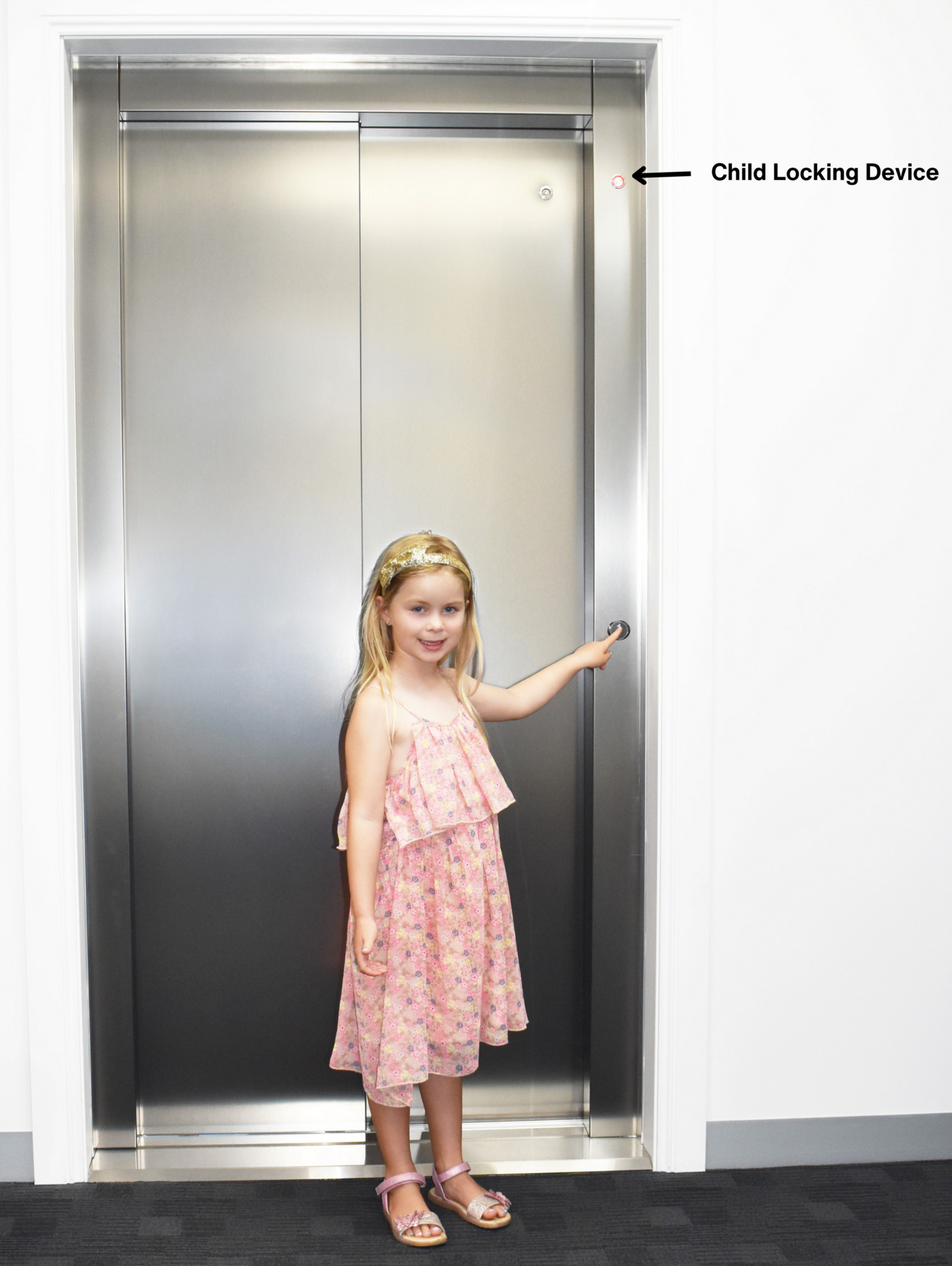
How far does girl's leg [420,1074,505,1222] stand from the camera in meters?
1.87

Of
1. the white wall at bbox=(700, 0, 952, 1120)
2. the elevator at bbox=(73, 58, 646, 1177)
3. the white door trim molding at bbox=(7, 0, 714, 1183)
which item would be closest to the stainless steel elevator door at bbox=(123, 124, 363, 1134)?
the elevator at bbox=(73, 58, 646, 1177)

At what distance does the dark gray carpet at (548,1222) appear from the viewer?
1754 mm

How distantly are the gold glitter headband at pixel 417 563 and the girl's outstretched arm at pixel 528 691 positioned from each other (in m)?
0.26

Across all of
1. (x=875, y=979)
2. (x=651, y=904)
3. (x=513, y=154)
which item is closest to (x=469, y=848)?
(x=651, y=904)

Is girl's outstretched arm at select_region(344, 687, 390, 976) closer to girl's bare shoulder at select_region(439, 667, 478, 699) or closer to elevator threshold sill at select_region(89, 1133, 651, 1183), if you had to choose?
girl's bare shoulder at select_region(439, 667, 478, 699)

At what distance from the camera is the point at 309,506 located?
2.11 m

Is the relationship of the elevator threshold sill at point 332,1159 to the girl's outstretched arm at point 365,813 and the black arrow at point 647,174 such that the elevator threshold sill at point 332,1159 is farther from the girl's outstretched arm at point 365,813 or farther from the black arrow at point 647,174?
the black arrow at point 647,174

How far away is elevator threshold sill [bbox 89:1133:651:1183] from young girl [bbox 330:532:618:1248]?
186 mm

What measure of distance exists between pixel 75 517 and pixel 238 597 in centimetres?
37

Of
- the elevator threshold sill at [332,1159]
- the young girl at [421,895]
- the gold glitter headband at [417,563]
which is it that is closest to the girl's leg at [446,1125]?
the young girl at [421,895]

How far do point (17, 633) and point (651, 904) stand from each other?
4.72 ft

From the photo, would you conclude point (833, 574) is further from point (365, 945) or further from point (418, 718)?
point (365, 945)

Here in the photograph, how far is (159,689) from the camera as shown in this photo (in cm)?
211

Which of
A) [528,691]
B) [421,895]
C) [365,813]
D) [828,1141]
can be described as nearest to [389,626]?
[528,691]
